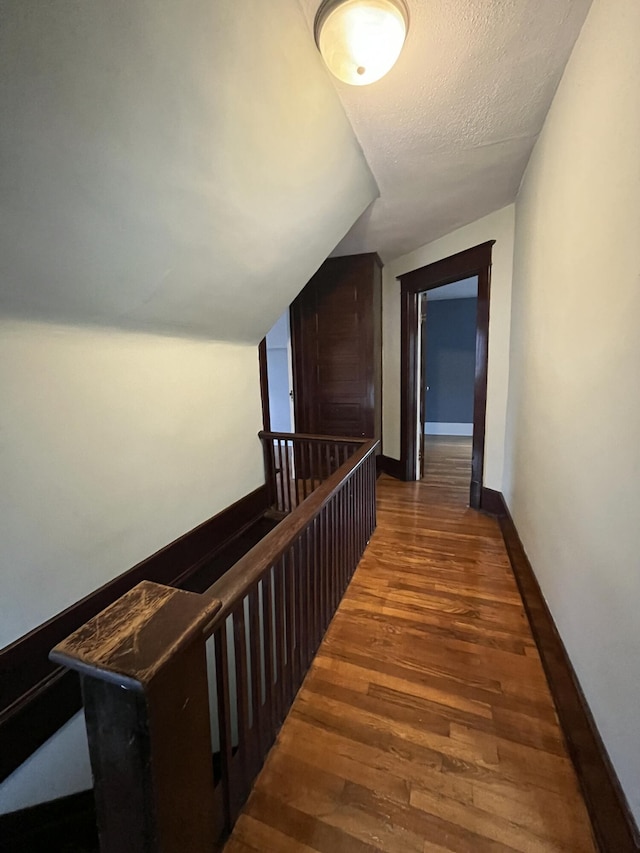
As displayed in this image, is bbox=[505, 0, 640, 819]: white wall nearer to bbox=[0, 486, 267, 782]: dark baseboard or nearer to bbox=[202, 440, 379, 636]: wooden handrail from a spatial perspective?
bbox=[202, 440, 379, 636]: wooden handrail

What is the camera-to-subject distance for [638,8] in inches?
34.8

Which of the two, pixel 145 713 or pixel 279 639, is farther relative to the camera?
pixel 279 639

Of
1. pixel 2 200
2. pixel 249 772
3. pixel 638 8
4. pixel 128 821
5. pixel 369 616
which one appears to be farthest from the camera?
pixel 369 616

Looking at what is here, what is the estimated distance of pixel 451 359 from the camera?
20.3ft

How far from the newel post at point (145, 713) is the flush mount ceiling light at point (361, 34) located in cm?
174

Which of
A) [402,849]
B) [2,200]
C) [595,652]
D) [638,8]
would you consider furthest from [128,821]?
[638,8]

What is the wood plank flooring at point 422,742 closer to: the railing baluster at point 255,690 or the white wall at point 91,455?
the railing baluster at point 255,690

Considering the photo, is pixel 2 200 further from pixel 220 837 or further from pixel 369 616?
pixel 369 616

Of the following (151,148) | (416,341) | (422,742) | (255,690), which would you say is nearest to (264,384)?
(416,341)

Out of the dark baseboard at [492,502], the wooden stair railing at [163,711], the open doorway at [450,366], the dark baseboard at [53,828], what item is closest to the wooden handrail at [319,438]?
the dark baseboard at [492,502]

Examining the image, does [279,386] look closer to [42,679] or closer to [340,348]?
[340,348]

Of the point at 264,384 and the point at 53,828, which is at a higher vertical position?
the point at 264,384

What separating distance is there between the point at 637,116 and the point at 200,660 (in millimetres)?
1716

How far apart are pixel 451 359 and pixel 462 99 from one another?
4.99 m
